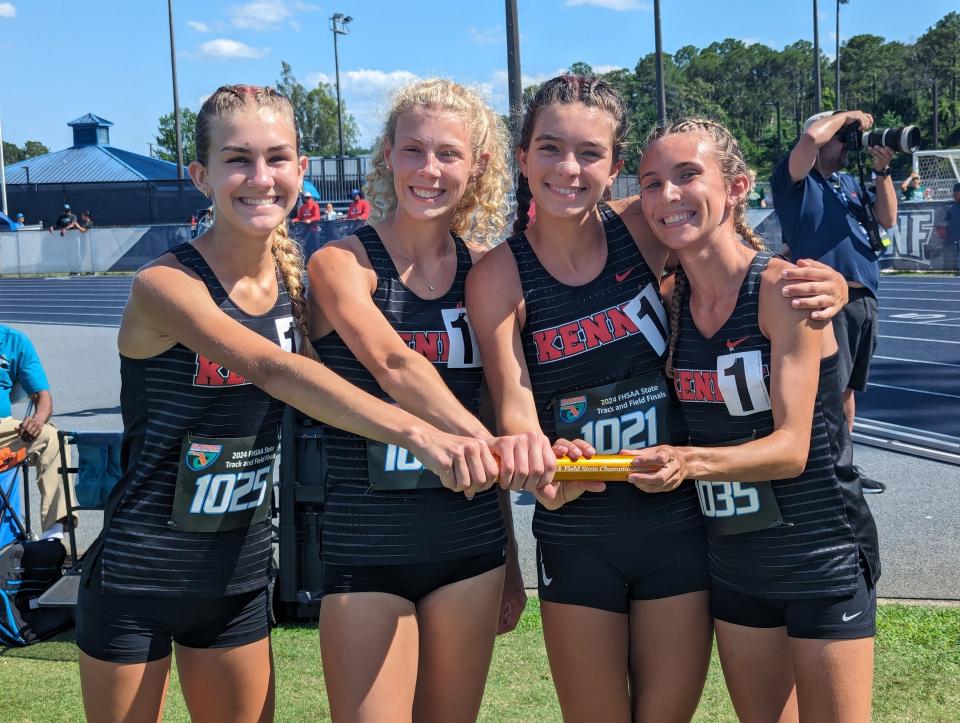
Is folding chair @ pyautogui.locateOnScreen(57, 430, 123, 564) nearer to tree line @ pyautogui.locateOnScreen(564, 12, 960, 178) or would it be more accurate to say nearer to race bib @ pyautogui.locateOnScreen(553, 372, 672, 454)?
race bib @ pyautogui.locateOnScreen(553, 372, 672, 454)

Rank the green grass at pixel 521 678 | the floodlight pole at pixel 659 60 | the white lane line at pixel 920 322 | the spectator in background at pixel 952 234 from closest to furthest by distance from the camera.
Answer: the green grass at pixel 521 678
the white lane line at pixel 920 322
the spectator in background at pixel 952 234
the floodlight pole at pixel 659 60

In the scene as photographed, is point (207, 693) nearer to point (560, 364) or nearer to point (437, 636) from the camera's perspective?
point (437, 636)

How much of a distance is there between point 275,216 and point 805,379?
1306mm

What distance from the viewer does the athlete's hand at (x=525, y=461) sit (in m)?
2.07

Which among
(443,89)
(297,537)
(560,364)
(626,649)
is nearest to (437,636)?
(626,649)

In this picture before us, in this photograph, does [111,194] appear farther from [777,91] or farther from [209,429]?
[777,91]

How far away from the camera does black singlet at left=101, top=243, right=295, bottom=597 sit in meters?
2.27

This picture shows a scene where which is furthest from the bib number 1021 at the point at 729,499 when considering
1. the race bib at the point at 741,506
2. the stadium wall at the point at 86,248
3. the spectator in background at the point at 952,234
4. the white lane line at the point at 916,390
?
the stadium wall at the point at 86,248

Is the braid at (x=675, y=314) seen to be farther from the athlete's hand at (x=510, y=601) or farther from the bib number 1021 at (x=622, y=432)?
the athlete's hand at (x=510, y=601)

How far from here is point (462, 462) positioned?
2.09 meters

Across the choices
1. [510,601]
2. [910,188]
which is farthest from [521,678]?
[910,188]

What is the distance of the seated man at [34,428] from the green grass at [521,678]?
91cm

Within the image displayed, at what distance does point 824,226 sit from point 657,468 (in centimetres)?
405

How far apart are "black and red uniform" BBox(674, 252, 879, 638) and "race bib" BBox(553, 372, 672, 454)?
0.11m
